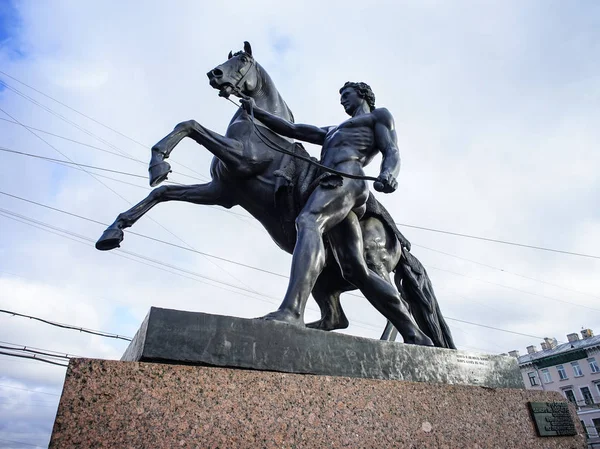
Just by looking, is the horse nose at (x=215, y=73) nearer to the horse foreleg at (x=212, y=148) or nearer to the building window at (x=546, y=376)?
the horse foreleg at (x=212, y=148)

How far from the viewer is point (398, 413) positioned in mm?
2627

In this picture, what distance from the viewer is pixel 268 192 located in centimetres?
404

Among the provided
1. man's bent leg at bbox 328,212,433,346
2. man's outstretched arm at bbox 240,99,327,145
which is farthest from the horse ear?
man's bent leg at bbox 328,212,433,346

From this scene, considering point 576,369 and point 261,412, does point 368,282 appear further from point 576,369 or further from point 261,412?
point 576,369

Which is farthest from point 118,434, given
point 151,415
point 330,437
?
point 330,437

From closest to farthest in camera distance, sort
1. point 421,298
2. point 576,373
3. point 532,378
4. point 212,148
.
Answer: point 212,148 → point 421,298 → point 576,373 → point 532,378

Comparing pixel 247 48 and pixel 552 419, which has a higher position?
pixel 247 48

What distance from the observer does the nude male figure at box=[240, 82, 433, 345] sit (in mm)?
3117

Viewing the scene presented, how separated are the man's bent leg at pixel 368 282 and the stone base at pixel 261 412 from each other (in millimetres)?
767

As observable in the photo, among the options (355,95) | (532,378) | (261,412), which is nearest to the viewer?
(261,412)

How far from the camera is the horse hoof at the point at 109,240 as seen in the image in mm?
3617

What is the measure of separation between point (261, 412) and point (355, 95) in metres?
3.51

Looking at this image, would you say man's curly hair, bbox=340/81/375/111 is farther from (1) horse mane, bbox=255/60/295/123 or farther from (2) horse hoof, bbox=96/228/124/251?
(2) horse hoof, bbox=96/228/124/251

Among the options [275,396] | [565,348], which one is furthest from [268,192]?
[565,348]
